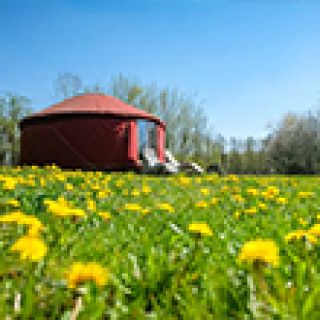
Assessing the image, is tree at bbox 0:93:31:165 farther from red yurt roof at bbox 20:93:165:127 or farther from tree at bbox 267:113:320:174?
tree at bbox 267:113:320:174

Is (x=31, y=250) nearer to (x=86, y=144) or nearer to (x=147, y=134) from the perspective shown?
(x=86, y=144)

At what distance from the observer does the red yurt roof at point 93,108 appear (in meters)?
10.9

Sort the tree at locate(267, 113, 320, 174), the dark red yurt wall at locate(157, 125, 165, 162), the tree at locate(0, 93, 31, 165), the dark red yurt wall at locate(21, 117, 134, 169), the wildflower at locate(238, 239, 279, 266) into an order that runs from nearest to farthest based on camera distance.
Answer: the wildflower at locate(238, 239, 279, 266) < the dark red yurt wall at locate(21, 117, 134, 169) < the dark red yurt wall at locate(157, 125, 165, 162) < the tree at locate(267, 113, 320, 174) < the tree at locate(0, 93, 31, 165)

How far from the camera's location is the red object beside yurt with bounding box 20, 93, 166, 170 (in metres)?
10.6

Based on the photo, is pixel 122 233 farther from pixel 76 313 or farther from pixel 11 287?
pixel 76 313

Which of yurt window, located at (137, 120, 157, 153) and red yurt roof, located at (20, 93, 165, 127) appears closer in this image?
red yurt roof, located at (20, 93, 165, 127)

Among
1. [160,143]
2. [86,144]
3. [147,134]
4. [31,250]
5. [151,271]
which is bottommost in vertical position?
[151,271]

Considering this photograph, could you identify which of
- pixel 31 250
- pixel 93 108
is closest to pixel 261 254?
pixel 31 250

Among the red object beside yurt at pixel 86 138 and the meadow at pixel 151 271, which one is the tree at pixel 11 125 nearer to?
the red object beside yurt at pixel 86 138

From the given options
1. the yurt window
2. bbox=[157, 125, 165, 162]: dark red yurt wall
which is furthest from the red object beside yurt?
bbox=[157, 125, 165, 162]: dark red yurt wall

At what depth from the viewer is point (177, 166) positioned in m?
11.6

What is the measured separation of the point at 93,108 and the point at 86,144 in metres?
1.25

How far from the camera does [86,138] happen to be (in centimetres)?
1066

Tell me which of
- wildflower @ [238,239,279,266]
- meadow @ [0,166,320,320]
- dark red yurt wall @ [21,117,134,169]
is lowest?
meadow @ [0,166,320,320]
